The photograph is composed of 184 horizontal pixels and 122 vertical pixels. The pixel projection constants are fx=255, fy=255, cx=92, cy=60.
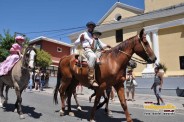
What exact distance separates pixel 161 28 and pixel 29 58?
17.9 meters

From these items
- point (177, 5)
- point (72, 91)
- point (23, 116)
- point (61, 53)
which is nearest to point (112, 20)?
point (177, 5)

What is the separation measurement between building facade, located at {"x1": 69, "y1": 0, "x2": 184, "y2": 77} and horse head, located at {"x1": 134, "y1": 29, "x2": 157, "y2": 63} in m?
15.9

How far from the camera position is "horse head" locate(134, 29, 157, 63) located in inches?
273

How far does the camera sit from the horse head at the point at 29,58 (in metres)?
7.51

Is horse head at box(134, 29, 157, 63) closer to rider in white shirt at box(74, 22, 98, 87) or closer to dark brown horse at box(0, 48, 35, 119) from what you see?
rider in white shirt at box(74, 22, 98, 87)

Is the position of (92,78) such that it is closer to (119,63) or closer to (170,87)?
(119,63)

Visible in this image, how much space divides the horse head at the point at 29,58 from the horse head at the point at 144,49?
301 cm

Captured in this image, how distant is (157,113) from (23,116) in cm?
446

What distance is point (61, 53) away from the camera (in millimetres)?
43938

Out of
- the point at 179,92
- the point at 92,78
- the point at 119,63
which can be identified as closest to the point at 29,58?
the point at 92,78

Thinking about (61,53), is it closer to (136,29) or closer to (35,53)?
(136,29)

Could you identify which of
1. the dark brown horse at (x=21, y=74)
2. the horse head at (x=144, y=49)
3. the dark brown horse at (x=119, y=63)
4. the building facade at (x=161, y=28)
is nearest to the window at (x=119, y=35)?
the building facade at (x=161, y=28)

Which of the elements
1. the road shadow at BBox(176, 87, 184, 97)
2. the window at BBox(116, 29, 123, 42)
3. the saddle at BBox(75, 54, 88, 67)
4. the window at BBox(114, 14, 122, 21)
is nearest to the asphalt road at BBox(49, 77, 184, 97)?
the road shadow at BBox(176, 87, 184, 97)

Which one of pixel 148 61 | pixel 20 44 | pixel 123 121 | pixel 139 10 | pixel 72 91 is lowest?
pixel 123 121
